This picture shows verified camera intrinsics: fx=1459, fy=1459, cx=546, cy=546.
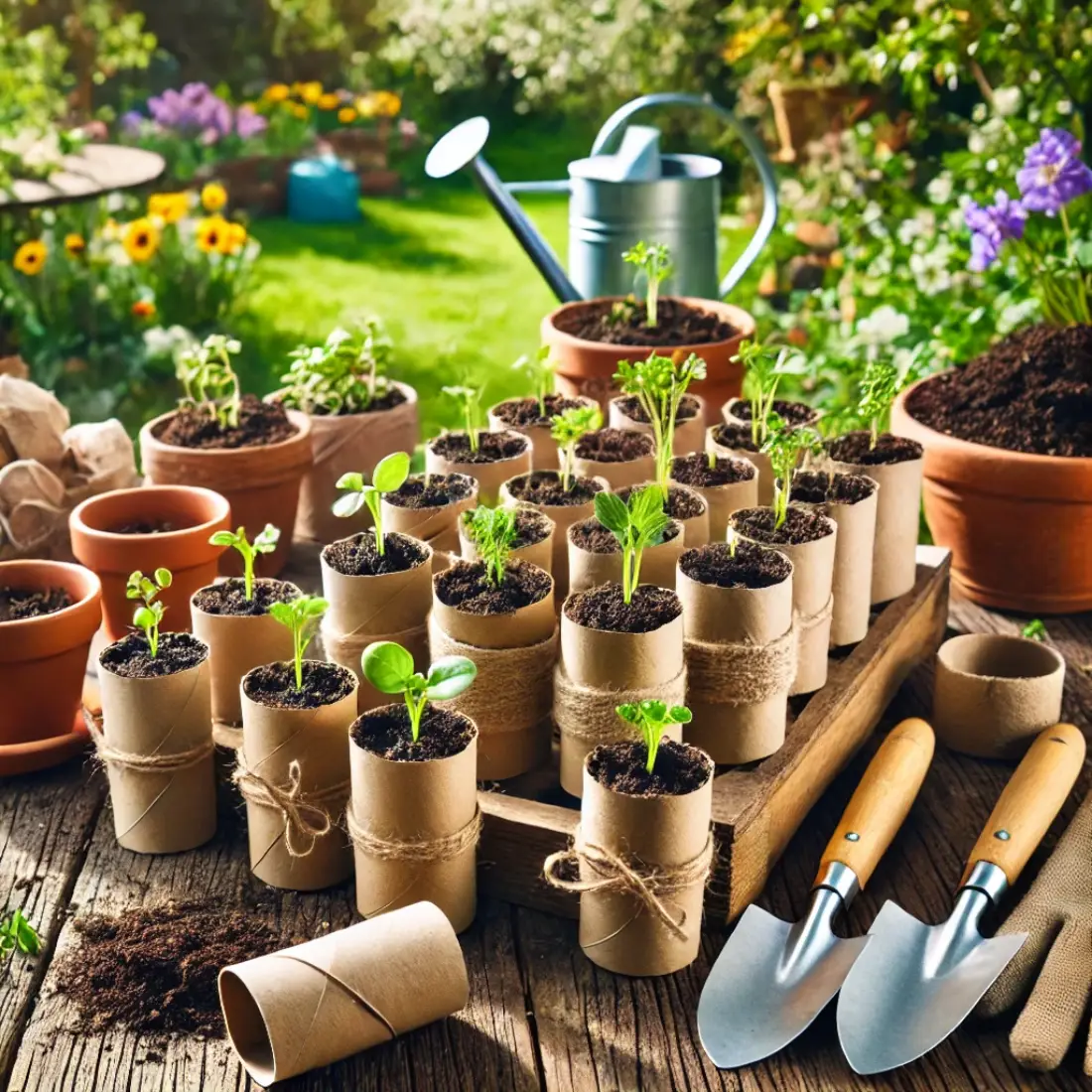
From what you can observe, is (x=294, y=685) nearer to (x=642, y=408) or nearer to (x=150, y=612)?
(x=150, y=612)

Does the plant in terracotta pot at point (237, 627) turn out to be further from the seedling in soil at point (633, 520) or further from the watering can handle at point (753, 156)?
the watering can handle at point (753, 156)

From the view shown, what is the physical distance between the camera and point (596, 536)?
1631 mm

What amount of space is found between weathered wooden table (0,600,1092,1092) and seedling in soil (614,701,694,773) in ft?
0.77

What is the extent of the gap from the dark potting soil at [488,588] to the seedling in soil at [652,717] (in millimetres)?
226

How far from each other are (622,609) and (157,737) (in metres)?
0.51

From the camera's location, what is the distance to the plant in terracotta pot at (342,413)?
2.25 meters

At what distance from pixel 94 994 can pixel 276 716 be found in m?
0.31

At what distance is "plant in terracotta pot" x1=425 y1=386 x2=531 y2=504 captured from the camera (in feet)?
6.18

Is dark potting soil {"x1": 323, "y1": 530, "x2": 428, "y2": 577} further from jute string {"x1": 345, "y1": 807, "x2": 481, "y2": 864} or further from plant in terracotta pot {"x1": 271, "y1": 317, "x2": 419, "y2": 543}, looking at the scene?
plant in terracotta pot {"x1": 271, "y1": 317, "x2": 419, "y2": 543}

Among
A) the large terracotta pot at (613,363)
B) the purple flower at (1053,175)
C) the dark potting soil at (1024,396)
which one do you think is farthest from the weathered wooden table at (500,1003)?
the purple flower at (1053,175)

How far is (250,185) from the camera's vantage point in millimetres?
5672

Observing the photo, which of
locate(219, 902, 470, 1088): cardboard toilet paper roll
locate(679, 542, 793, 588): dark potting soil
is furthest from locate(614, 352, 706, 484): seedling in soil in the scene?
locate(219, 902, 470, 1088): cardboard toilet paper roll

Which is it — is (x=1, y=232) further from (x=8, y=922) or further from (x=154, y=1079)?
(x=154, y=1079)

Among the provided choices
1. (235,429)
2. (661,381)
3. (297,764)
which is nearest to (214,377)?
(235,429)
